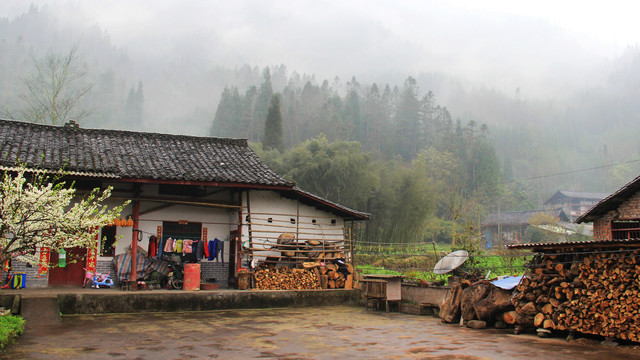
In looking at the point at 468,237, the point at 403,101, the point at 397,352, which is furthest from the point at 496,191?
the point at 397,352

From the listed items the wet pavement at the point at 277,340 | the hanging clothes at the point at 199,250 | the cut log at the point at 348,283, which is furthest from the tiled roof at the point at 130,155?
the wet pavement at the point at 277,340

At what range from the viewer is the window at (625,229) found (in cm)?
1420

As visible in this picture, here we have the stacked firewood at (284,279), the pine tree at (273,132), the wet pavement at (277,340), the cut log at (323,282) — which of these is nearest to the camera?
the wet pavement at (277,340)

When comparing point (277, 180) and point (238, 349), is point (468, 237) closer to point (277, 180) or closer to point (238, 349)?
point (277, 180)

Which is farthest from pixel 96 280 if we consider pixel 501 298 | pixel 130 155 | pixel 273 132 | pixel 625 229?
pixel 273 132

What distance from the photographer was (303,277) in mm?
14859

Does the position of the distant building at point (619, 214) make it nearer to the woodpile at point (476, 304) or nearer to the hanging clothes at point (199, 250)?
the woodpile at point (476, 304)

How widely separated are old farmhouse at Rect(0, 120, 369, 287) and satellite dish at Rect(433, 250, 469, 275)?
136 inches

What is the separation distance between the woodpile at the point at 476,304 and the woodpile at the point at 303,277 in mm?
4502

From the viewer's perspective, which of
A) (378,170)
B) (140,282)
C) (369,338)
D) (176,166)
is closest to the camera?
(369,338)

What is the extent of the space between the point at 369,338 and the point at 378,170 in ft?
92.3

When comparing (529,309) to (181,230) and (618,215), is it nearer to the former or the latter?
(618,215)

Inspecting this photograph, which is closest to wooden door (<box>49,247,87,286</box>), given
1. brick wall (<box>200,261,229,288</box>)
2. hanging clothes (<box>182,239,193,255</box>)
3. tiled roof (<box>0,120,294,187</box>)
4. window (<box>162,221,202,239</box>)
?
window (<box>162,221,202,239</box>)

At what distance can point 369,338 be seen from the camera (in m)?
9.01
